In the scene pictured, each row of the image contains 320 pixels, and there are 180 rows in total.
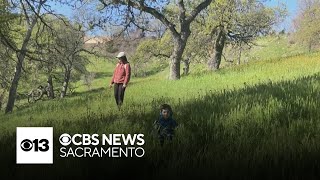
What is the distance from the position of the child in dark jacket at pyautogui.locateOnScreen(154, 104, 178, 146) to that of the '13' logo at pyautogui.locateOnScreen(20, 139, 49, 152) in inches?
55.5

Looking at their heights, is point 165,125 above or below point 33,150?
above

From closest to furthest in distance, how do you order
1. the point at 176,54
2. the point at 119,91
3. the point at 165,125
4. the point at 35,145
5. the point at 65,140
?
1. the point at 35,145
2. the point at 165,125
3. the point at 65,140
4. the point at 119,91
5. the point at 176,54

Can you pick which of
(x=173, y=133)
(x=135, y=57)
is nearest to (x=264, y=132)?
(x=173, y=133)

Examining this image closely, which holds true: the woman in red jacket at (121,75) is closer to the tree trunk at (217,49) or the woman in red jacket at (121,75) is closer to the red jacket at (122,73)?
the red jacket at (122,73)

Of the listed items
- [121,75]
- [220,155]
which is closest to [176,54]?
[121,75]

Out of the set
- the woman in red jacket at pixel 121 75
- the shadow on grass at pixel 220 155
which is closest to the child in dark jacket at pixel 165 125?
the shadow on grass at pixel 220 155

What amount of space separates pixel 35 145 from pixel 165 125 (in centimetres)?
169

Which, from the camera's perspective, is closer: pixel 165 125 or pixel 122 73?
pixel 165 125

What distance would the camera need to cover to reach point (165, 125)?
18.9 feet

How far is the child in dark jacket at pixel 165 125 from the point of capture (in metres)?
5.66

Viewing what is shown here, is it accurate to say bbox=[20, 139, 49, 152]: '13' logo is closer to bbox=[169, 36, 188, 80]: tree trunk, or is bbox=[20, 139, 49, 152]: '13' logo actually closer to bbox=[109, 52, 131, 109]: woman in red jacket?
bbox=[109, 52, 131, 109]: woman in red jacket

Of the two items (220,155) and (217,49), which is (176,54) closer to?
(217,49)

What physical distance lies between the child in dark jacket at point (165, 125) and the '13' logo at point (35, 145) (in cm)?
141

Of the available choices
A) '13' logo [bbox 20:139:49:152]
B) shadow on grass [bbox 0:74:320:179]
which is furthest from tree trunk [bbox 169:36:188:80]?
'13' logo [bbox 20:139:49:152]
